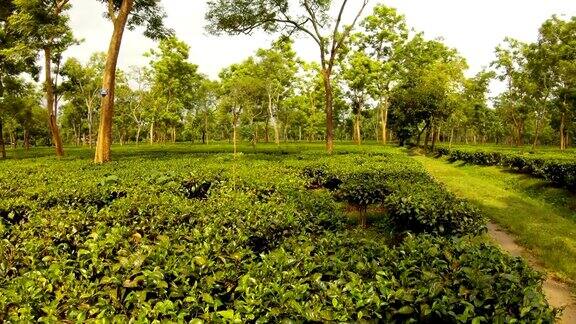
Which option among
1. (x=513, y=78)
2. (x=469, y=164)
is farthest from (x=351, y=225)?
(x=513, y=78)

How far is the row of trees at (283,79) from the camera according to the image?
73.2 ft

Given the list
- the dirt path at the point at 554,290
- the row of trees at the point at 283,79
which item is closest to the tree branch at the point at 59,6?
the row of trees at the point at 283,79

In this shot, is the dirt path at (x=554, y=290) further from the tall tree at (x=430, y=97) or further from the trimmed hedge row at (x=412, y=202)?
the tall tree at (x=430, y=97)

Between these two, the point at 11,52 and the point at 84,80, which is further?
the point at 84,80

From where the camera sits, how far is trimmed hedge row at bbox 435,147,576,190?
17.2 meters

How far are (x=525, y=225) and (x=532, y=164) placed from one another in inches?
404

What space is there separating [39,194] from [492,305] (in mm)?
8246

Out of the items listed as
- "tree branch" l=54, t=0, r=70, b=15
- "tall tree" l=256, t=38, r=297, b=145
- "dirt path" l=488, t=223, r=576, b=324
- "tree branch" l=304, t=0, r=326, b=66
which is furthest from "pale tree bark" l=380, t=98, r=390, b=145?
"dirt path" l=488, t=223, r=576, b=324

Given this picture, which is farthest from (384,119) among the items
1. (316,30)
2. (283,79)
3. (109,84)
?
(109,84)

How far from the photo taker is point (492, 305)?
3.35 metres

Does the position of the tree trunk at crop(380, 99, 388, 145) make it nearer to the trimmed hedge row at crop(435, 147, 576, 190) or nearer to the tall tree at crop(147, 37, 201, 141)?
the trimmed hedge row at crop(435, 147, 576, 190)

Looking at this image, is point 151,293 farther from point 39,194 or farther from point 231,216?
point 39,194

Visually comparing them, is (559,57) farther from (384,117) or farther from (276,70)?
(276,70)

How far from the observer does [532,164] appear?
2109cm
